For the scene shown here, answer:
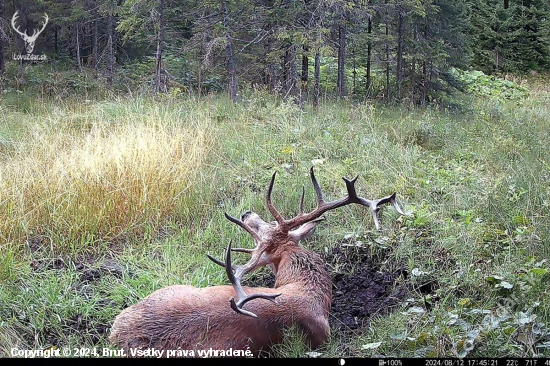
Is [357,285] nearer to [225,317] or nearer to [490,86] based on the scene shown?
[225,317]

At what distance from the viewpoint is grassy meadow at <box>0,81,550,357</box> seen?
3455mm

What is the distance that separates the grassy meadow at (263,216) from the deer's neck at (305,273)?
285 millimetres

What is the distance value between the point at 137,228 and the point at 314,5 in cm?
642

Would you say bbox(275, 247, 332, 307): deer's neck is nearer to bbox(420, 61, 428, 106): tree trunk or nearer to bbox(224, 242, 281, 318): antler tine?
bbox(224, 242, 281, 318): antler tine

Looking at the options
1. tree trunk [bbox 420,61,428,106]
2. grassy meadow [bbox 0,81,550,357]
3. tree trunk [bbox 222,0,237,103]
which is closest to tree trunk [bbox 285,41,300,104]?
tree trunk [bbox 222,0,237,103]

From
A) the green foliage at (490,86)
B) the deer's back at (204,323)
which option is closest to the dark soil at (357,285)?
the deer's back at (204,323)

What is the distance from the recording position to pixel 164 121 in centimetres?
670

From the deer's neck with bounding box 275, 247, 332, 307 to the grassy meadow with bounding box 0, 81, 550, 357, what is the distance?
0.94 ft

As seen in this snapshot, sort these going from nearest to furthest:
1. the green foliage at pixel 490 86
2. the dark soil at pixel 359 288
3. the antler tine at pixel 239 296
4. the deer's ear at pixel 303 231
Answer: the antler tine at pixel 239 296 < the dark soil at pixel 359 288 < the deer's ear at pixel 303 231 < the green foliage at pixel 490 86

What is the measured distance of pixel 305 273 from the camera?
3658 mm

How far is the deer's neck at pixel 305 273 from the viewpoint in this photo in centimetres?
358

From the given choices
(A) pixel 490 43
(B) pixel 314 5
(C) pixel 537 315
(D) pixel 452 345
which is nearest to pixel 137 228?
(D) pixel 452 345

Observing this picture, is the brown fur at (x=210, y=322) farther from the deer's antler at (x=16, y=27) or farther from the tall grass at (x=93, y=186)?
the deer's antler at (x=16, y=27)

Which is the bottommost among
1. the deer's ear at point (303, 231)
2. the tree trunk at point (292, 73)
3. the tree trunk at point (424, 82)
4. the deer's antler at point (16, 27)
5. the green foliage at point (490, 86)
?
the green foliage at point (490, 86)
